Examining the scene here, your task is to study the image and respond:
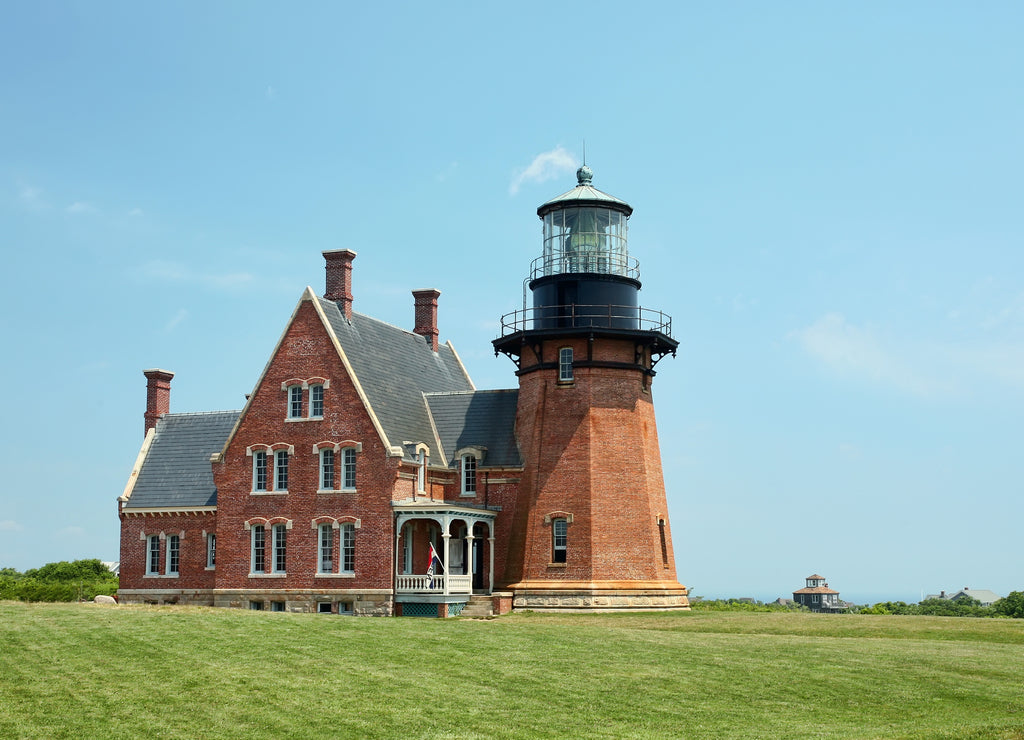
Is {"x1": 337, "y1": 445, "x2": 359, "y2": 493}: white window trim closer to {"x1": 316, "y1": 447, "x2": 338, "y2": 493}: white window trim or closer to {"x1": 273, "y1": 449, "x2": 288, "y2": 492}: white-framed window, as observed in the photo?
{"x1": 316, "y1": 447, "x2": 338, "y2": 493}: white window trim

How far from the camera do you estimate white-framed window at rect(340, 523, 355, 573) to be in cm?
3819

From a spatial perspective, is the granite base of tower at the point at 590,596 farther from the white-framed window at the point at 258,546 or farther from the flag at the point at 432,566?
the white-framed window at the point at 258,546

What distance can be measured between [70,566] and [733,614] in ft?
116

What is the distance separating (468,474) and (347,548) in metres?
5.38

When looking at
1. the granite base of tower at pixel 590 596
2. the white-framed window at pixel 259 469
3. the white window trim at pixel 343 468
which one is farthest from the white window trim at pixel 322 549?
the granite base of tower at pixel 590 596

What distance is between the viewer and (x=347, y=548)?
38312 mm

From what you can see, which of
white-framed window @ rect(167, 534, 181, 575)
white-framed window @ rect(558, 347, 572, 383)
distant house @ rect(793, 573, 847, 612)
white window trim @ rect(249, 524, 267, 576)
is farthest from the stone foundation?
distant house @ rect(793, 573, 847, 612)

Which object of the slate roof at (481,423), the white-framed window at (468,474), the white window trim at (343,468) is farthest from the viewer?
the white-framed window at (468,474)

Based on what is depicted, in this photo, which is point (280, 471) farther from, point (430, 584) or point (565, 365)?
point (565, 365)

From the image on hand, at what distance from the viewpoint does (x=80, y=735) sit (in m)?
17.5

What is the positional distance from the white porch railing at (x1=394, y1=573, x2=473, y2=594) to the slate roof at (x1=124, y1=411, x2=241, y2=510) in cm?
991

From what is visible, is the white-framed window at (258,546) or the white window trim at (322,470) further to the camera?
the white-framed window at (258,546)

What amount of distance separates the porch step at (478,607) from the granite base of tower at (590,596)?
104cm

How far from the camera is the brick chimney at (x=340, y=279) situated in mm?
42000
